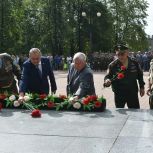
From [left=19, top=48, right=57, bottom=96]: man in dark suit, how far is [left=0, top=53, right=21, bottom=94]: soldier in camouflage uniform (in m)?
0.75

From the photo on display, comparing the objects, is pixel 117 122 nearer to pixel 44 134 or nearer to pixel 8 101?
pixel 44 134

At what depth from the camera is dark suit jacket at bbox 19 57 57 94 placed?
7.17 m

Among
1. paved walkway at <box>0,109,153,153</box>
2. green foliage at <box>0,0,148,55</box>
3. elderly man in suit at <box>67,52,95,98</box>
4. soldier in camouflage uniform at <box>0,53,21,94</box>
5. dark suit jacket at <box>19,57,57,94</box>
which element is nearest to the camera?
paved walkway at <box>0,109,153,153</box>

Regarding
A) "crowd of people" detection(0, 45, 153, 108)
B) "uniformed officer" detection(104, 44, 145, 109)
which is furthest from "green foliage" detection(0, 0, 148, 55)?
"uniformed officer" detection(104, 44, 145, 109)

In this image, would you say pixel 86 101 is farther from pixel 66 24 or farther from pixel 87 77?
pixel 66 24

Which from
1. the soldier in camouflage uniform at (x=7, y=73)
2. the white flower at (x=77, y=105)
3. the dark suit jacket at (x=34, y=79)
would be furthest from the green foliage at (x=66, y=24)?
the white flower at (x=77, y=105)

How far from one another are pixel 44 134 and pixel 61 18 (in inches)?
1527

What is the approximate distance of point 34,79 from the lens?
7.27m

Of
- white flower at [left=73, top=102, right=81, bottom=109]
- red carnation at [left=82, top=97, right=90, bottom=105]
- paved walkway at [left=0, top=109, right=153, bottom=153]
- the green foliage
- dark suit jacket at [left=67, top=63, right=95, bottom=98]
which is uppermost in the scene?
the green foliage

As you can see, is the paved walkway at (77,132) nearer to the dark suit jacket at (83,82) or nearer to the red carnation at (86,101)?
the red carnation at (86,101)

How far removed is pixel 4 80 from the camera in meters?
7.97

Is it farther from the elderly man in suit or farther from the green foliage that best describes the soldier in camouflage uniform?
the green foliage

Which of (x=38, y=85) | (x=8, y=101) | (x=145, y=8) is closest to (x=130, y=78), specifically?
(x=38, y=85)

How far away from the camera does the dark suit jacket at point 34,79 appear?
7168mm
